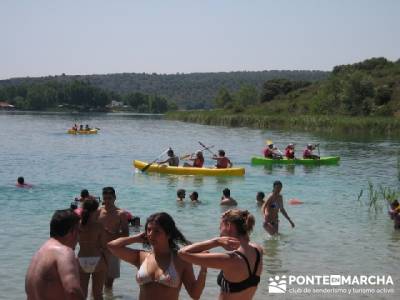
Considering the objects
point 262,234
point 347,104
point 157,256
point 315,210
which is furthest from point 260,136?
point 157,256

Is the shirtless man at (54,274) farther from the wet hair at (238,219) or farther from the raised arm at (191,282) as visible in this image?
the wet hair at (238,219)

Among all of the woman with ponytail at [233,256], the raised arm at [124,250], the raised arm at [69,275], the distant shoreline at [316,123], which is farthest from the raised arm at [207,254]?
the distant shoreline at [316,123]

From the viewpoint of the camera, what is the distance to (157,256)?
4.76 metres

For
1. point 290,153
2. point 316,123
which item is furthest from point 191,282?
point 316,123

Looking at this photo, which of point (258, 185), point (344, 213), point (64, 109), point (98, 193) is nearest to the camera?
point (344, 213)

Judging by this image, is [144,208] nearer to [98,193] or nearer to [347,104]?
[98,193]

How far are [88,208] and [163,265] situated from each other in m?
2.57

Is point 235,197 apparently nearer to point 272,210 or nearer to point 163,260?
point 272,210

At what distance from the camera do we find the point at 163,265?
15.5 feet

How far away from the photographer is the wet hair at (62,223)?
14.6 ft

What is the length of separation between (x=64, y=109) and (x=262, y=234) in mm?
151272

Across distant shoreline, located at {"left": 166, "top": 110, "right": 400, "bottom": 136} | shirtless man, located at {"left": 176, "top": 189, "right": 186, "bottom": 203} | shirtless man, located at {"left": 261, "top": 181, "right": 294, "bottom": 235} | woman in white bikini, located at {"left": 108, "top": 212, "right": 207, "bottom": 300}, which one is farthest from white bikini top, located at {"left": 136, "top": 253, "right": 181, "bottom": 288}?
distant shoreline, located at {"left": 166, "top": 110, "right": 400, "bottom": 136}

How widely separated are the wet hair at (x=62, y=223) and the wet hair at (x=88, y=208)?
2.48 metres

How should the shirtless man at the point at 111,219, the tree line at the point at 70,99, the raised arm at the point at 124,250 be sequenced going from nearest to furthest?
the raised arm at the point at 124,250 → the shirtless man at the point at 111,219 → the tree line at the point at 70,99
